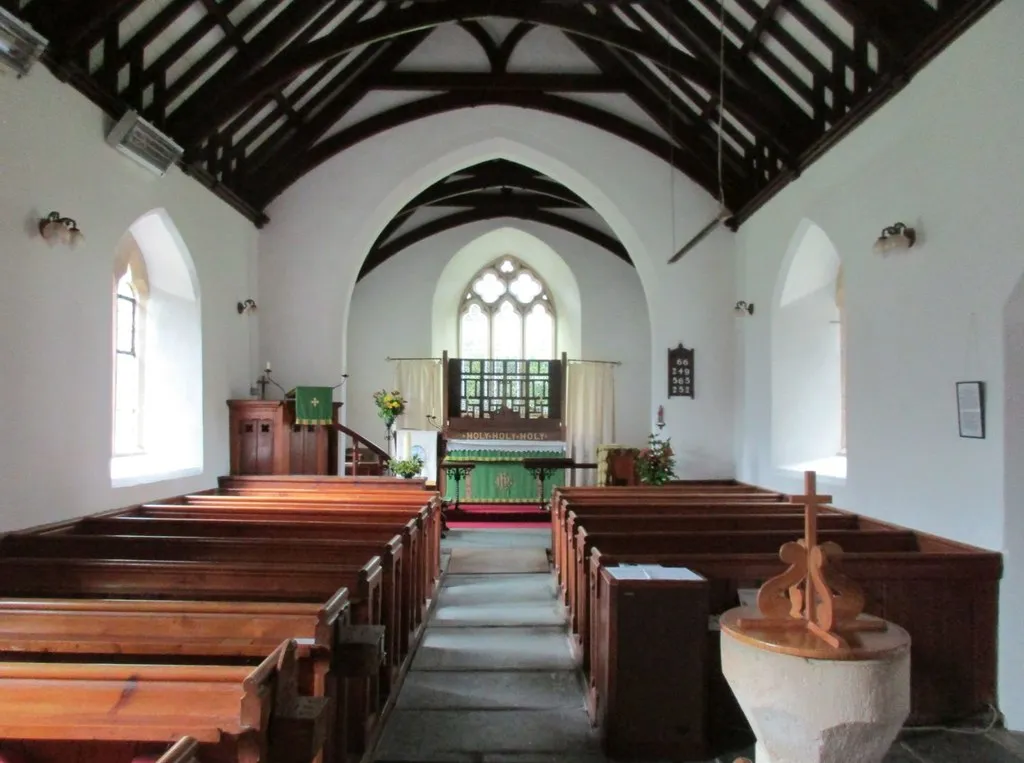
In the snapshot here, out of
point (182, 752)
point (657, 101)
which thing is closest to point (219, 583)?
point (182, 752)

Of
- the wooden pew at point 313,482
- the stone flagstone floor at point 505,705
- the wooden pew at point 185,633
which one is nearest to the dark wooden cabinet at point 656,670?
the stone flagstone floor at point 505,705

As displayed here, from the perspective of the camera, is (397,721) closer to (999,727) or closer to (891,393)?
(999,727)

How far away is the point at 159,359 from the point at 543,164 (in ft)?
15.3

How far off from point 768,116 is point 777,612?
18.5 ft

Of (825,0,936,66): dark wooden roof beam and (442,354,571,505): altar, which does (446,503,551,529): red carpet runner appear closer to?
(442,354,571,505): altar

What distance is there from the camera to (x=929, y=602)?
146 inches

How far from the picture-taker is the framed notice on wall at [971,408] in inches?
155

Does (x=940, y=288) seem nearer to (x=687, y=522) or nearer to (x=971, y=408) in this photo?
(x=971, y=408)

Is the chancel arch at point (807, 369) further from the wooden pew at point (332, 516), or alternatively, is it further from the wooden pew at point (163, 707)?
the wooden pew at point (163, 707)

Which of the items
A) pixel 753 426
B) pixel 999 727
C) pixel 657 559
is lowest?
pixel 999 727

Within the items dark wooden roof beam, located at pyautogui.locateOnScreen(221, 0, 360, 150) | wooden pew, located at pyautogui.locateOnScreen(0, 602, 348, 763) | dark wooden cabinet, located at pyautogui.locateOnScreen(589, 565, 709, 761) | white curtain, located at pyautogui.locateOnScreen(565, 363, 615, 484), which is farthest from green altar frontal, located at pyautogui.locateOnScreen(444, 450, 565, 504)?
wooden pew, located at pyautogui.locateOnScreen(0, 602, 348, 763)

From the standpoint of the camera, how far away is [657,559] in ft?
12.0

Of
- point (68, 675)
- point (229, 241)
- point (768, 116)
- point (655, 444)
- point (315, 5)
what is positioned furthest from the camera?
point (655, 444)

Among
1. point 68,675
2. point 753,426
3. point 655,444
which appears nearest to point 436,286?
point 655,444
